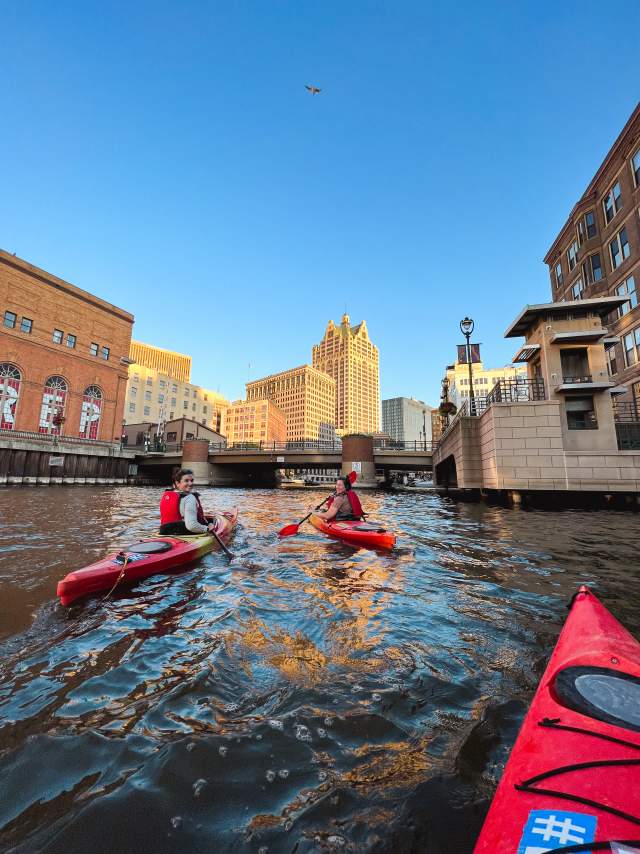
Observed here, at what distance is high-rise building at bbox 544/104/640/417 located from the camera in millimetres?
24219

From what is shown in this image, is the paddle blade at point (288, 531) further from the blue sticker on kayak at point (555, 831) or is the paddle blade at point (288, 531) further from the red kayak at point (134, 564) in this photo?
the blue sticker on kayak at point (555, 831)

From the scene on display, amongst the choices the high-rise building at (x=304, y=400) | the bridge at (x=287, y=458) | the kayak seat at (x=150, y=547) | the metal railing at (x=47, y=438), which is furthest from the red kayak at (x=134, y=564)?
the high-rise building at (x=304, y=400)

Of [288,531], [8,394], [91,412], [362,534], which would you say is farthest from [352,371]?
[362,534]

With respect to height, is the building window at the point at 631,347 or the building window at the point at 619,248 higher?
the building window at the point at 619,248

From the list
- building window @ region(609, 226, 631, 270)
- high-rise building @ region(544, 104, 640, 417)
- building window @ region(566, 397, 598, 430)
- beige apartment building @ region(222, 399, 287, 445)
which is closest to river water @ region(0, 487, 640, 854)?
building window @ region(566, 397, 598, 430)

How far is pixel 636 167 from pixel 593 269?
6.77 m

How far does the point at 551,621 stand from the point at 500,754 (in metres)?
2.51

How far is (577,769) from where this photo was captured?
1543mm

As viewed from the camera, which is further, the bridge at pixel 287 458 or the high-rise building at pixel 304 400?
the high-rise building at pixel 304 400

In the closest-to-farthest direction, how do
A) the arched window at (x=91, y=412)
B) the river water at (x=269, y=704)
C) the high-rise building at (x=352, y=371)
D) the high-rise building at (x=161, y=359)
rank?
the river water at (x=269, y=704)
the arched window at (x=91, y=412)
the high-rise building at (x=161, y=359)
the high-rise building at (x=352, y=371)

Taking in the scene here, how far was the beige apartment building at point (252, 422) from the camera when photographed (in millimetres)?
116625

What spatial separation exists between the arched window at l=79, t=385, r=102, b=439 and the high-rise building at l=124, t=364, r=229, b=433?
88.5ft

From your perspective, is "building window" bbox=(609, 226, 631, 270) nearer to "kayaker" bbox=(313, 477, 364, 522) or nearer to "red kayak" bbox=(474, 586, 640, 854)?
"kayaker" bbox=(313, 477, 364, 522)

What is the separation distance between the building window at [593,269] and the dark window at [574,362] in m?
14.0
